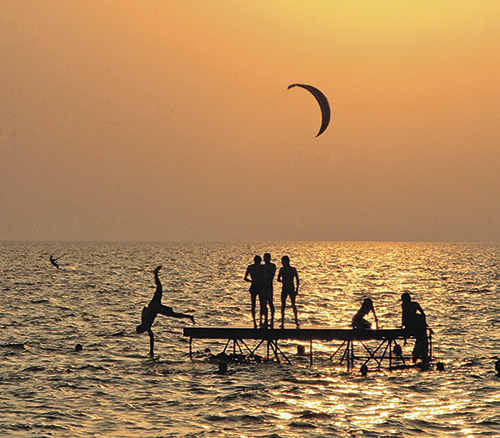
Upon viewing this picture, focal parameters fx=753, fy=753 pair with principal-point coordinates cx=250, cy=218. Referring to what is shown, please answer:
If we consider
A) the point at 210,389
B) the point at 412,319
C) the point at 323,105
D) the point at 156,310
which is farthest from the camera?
the point at 323,105

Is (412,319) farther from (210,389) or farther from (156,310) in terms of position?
(156,310)

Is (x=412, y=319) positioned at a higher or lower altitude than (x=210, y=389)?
higher

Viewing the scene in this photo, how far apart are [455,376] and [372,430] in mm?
8393

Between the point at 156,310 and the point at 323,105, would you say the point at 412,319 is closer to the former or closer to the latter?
the point at 156,310

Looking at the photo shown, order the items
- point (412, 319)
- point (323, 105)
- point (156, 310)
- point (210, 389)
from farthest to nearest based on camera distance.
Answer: point (323, 105)
point (156, 310)
point (412, 319)
point (210, 389)

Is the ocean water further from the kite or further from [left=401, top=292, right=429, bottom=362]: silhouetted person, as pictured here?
the kite

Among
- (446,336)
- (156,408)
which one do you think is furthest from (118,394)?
(446,336)

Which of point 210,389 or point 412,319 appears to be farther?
point 412,319

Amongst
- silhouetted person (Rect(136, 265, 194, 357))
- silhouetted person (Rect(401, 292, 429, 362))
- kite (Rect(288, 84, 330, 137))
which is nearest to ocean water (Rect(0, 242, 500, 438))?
silhouetted person (Rect(401, 292, 429, 362))

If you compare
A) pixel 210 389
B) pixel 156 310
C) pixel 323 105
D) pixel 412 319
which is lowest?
pixel 210 389

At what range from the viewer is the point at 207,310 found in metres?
54.3

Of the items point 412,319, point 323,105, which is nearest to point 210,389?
point 412,319

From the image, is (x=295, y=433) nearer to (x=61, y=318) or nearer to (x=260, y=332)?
(x=260, y=332)

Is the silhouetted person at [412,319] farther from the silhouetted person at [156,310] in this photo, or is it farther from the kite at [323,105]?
the kite at [323,105]
